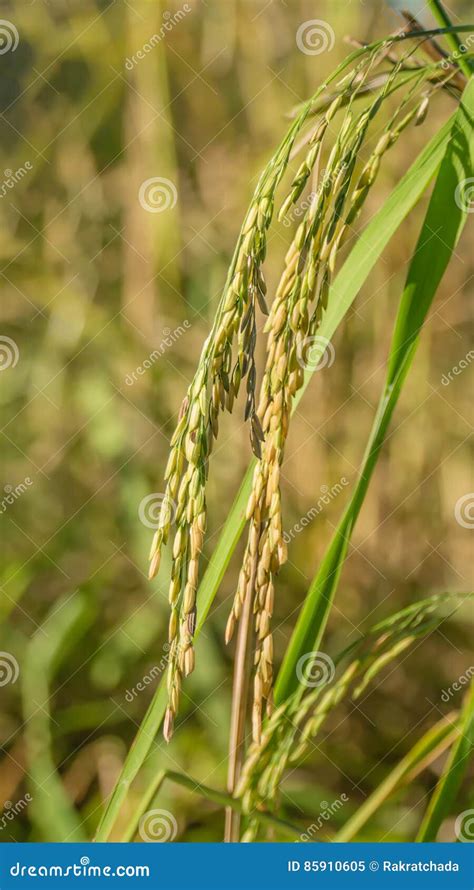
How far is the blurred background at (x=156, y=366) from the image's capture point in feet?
2.83

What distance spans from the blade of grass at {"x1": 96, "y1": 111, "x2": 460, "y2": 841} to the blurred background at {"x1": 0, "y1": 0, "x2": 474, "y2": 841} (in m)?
0.34

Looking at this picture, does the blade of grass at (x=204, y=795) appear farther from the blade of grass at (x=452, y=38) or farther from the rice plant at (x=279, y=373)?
the blade of grass at (x=452, y=38)

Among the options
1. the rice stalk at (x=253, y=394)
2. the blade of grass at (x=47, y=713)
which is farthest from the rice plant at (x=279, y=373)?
the blade of grass at (x=47, y=713)

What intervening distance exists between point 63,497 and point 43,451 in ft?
0.21

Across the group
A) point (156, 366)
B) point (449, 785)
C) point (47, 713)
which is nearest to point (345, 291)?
point (449, 785)

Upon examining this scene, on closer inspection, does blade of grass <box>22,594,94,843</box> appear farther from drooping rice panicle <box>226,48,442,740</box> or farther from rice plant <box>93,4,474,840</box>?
drooping rice panicle <box>226,48,442,740</box>

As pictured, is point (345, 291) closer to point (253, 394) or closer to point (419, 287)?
point (419, 287)

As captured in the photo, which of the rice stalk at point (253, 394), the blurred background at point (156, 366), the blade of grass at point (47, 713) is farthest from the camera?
the blurred background at point (156, 366)

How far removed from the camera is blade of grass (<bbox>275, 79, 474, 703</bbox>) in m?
0.47

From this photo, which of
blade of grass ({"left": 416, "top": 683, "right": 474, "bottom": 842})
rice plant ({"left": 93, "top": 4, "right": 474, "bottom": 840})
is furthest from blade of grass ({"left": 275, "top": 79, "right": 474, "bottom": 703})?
blade of grass ({"left": 416, "top": 683, "right": 474, "bottom": 842})

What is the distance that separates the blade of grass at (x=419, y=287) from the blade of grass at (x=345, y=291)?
1cm

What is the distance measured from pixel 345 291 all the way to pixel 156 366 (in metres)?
0.46

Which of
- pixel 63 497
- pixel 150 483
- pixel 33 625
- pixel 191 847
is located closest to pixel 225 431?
pixel 150 483

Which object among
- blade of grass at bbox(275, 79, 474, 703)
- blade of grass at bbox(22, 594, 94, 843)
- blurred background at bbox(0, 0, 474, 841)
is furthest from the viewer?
blurred background at bbox(0, 0, 474, 841)
